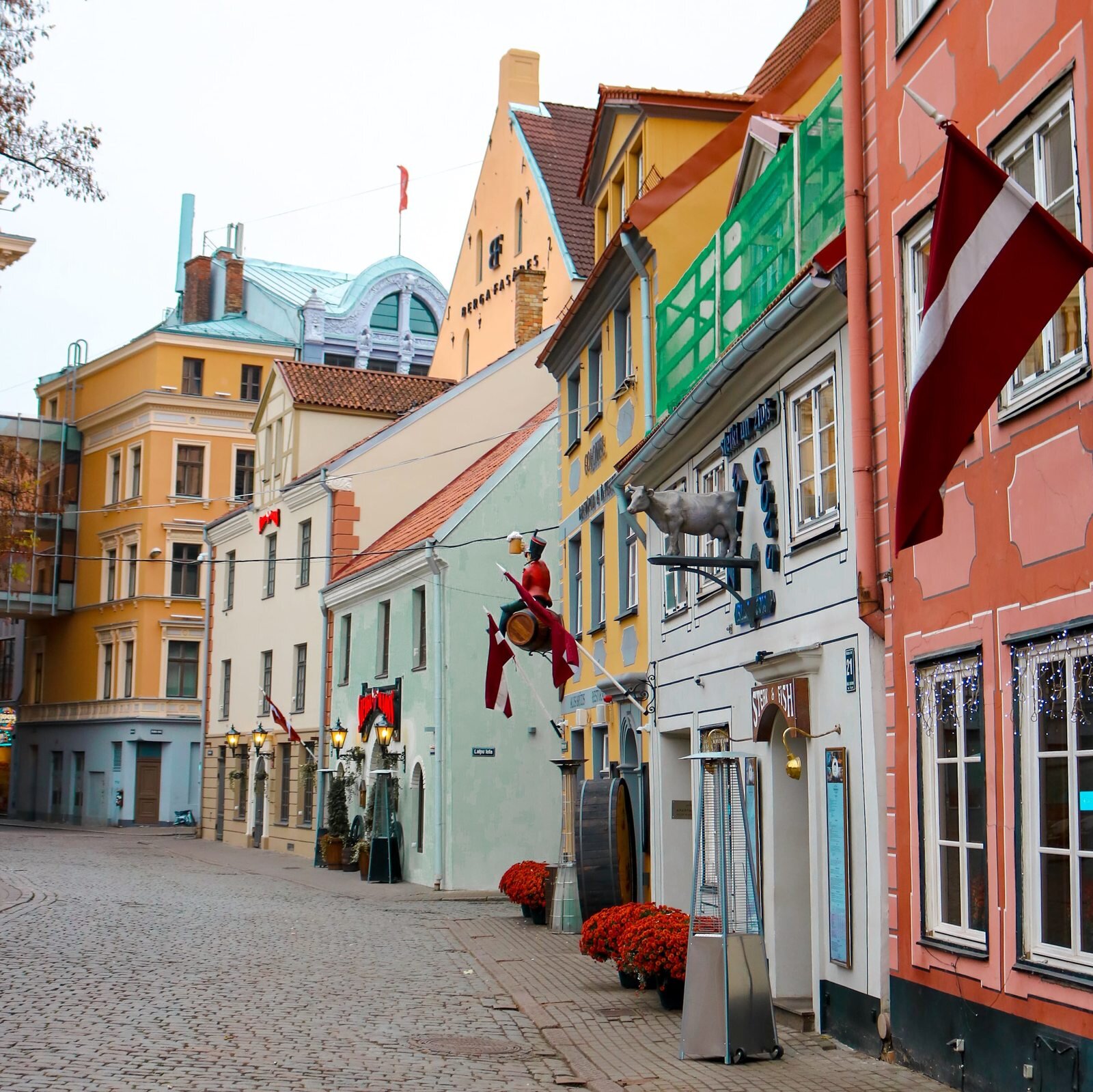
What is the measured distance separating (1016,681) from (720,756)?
8.97ft

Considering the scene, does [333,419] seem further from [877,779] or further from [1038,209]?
[1038,209]

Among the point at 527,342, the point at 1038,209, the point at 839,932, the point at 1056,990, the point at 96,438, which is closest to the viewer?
the point at 1038,209

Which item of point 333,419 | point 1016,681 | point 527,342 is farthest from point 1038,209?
point 333,419

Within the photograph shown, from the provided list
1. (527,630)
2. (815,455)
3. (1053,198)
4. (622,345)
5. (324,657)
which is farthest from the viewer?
(324,657)

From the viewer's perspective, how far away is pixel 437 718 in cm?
2792

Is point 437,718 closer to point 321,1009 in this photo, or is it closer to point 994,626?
point 321,1009

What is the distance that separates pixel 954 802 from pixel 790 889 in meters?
3.76

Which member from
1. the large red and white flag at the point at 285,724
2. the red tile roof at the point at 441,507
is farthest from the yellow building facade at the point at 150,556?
the red tile roof at the point at 441,507

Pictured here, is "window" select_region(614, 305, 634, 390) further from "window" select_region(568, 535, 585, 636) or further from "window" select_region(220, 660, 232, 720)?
"window" select_region(220, 660, 232, 720)

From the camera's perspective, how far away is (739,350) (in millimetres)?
12688

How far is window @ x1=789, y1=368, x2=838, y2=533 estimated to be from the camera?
11656 mm

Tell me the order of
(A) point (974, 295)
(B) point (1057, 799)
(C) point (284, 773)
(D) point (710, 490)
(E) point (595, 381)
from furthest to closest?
(C) point (284, 773)
(E) point (595, 381)
(D) point (710, 490)
(B) point (1057, 799)
(A) point (974, 295)

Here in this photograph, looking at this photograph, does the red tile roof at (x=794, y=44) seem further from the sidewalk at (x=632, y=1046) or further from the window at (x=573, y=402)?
the sidewalk at (x=632, y=1046)

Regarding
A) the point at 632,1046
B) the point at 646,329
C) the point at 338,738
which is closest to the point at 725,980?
the point at 632,1046
